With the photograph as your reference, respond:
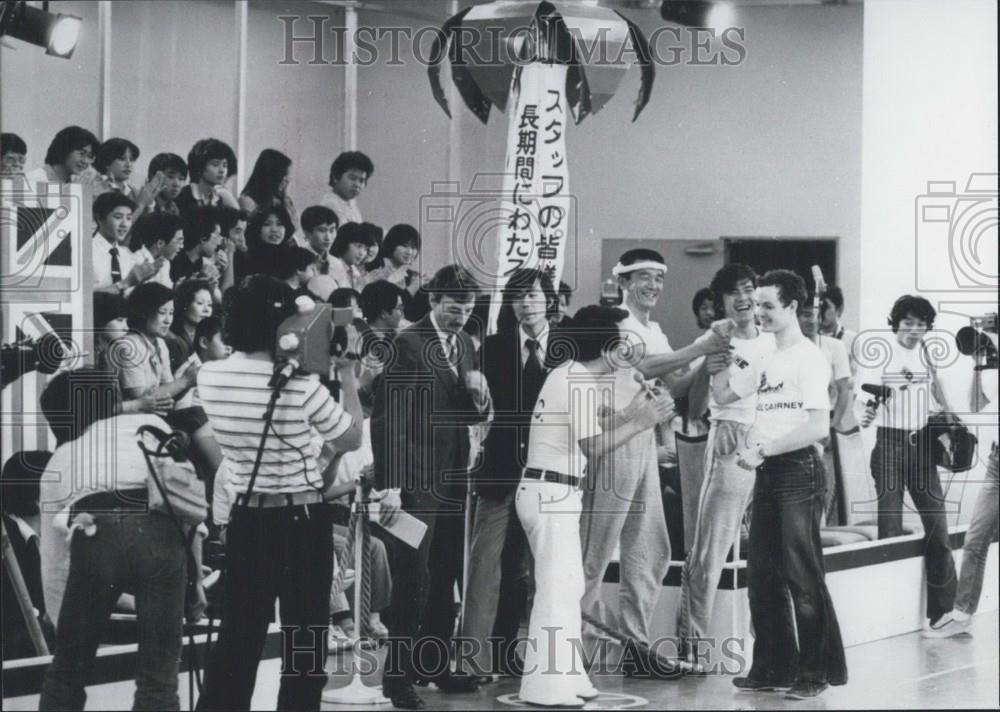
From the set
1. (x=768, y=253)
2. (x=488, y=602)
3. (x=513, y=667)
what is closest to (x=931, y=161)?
(x=768, y=253)

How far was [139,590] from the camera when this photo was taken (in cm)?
509

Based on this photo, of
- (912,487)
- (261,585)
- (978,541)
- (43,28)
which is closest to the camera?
(261,585)

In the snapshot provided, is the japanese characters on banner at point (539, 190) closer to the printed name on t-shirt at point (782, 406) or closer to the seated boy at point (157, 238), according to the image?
the printed name on t-shirt at point (782, 406)

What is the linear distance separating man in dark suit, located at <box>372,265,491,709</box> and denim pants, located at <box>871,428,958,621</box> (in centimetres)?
133

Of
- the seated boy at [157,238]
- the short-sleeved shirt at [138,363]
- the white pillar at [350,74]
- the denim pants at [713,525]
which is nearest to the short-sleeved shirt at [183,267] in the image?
the seated boy at [157,238]

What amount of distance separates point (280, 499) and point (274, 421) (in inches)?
9.3

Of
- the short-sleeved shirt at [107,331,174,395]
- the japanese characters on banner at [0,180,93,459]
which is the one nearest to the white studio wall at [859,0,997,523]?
the short-sleeved shirt at [107,331,174,395]

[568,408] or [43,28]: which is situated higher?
[43,28]

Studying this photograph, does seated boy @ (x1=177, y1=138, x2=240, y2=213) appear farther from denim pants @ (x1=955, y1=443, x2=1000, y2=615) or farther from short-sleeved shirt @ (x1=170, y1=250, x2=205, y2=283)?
denim pants @ (x1=955, y1=443, x2=1000, y2=615)

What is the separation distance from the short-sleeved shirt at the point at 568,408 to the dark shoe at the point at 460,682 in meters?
0.78

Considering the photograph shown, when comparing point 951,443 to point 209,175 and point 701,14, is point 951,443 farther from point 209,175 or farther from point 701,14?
point 209,175

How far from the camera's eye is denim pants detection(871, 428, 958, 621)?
545cm

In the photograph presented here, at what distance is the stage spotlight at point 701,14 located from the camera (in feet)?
17.4

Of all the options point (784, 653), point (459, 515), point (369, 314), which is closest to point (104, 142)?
point (369, 314)
